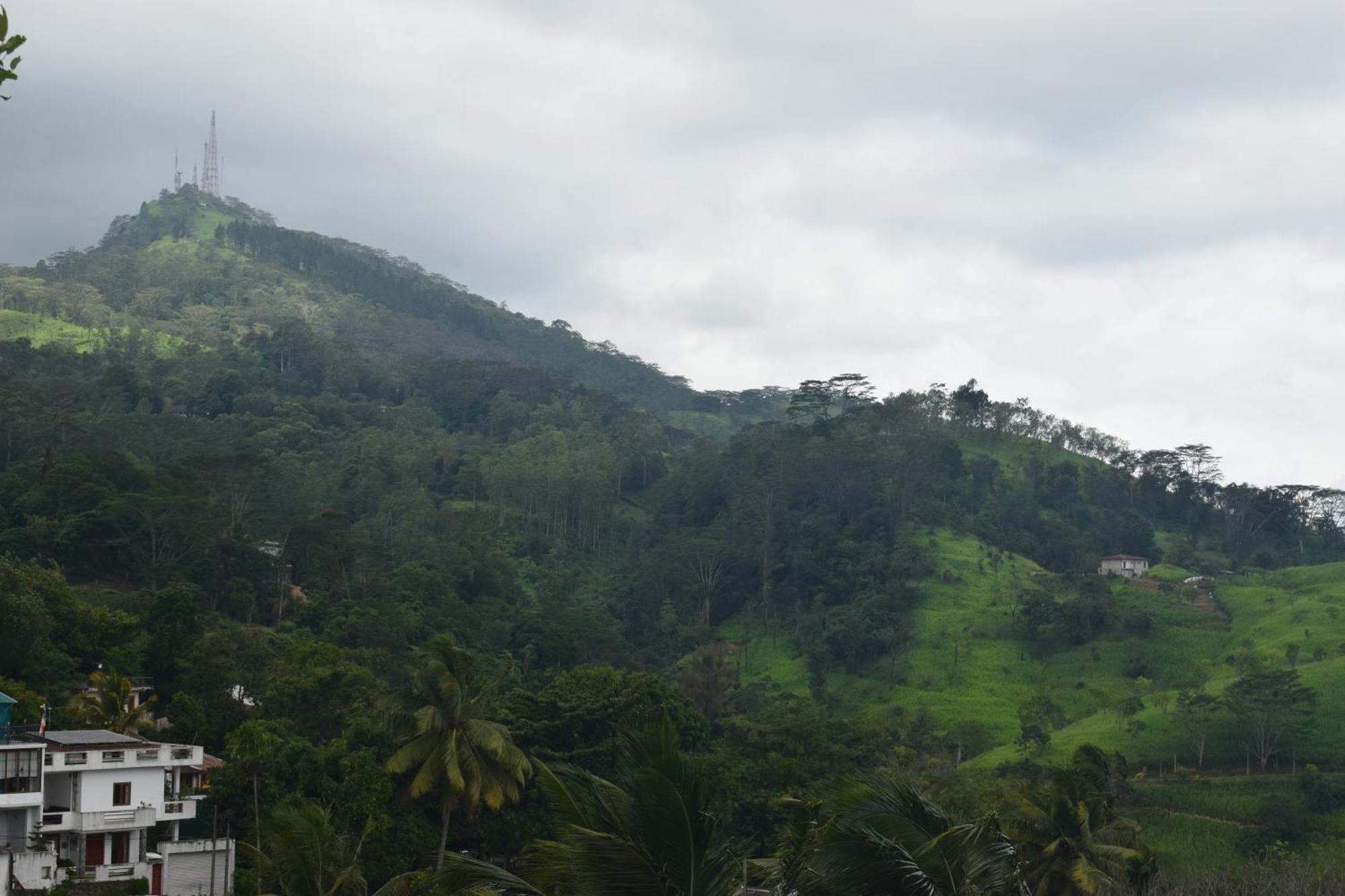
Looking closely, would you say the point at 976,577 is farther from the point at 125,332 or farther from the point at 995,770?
the point at 125,332

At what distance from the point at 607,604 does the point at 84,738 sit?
5010 cm

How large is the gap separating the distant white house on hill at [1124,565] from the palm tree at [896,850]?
244 ft

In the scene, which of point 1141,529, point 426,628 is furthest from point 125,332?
point 1141,529

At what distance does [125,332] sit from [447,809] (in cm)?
9131

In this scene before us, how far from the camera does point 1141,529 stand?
282 ft

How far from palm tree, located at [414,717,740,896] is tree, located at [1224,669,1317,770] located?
1990 inches

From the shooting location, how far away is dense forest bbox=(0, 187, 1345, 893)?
3003 centimetres

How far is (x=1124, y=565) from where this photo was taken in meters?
81.6

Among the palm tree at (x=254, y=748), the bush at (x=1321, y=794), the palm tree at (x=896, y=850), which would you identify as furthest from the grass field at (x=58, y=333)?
the palm tree at (x=896, y=850)

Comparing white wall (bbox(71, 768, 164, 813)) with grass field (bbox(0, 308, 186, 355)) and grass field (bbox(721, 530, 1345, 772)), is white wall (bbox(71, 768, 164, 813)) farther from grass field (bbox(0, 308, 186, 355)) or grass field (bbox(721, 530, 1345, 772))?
grass field (bbox(0, 308, 186, 355))

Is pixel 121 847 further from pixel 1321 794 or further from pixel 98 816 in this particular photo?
Answer: pixel 1321 794

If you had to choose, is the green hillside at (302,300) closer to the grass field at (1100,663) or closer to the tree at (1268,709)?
the grass field at (1100,663)

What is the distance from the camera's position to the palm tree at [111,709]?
33812mm

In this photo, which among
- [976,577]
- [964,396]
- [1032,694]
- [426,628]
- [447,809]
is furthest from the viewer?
[964,396]
